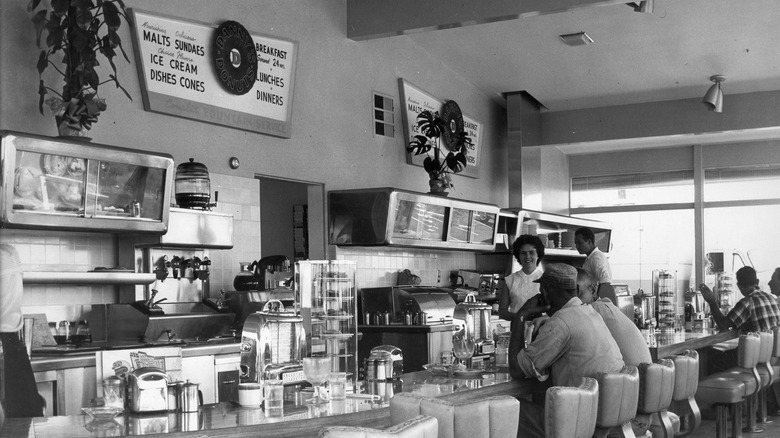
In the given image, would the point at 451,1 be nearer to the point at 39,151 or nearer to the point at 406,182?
the point at 406,182

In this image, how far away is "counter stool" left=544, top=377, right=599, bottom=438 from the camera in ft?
11.4

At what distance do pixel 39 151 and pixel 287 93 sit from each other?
291 centimetres

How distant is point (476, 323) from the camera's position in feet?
17.0

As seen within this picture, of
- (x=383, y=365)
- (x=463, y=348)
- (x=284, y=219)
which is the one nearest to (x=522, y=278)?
(x=463, y=348)

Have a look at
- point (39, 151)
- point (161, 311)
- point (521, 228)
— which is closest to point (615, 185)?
point (521, 228)

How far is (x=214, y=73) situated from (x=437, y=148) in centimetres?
336

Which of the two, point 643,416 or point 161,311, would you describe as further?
point 161,311

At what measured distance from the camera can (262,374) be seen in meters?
3.62

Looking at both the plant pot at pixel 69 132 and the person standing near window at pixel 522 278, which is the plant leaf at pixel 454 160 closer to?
the person standing near window at pixel 522 278

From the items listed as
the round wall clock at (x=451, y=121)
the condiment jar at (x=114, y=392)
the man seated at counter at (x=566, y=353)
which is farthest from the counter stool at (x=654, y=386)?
the round wall clock at (x=451, y=121)

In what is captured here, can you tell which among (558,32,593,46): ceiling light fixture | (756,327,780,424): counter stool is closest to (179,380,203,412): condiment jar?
(756,327,780,424): counter stool

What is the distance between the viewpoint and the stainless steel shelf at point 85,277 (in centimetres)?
523

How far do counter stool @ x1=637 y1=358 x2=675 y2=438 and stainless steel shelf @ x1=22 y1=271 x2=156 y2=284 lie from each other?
322cm

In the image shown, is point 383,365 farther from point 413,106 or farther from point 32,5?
point 413,106
